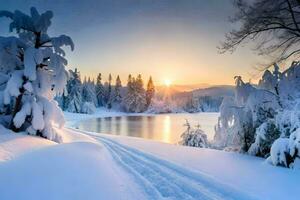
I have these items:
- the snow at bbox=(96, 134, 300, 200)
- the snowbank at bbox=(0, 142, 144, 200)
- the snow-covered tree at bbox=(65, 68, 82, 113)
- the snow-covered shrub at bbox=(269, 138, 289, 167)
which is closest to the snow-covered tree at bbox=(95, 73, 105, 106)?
the snow-covered tree at bbox=(65, 68, 82, 113)

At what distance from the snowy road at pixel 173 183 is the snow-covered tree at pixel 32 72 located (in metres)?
5.14

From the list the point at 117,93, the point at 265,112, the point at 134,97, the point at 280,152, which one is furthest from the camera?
the point at 117,93

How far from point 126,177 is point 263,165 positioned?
3.50 metres

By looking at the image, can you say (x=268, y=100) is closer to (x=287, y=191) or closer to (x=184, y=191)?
(x=287, y=191)

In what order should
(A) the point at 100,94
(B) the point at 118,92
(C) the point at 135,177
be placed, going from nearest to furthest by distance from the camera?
(C) the point at 135,177 → (B) the point at 118,92 → (A) the point at 100,94

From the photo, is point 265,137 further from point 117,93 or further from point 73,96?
point 117,93

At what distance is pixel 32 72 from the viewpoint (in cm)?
1130

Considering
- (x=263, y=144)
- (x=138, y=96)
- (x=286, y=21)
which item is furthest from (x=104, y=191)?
(x=138, y=96)

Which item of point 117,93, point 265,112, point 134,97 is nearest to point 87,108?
point 134,97

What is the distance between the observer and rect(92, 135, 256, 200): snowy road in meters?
5.10

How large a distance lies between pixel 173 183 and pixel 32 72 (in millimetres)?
7794

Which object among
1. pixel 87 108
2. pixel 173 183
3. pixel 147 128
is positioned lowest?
pixel 173 183

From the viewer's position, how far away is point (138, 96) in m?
79.3

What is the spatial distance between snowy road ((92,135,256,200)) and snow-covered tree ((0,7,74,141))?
5.14 metres
